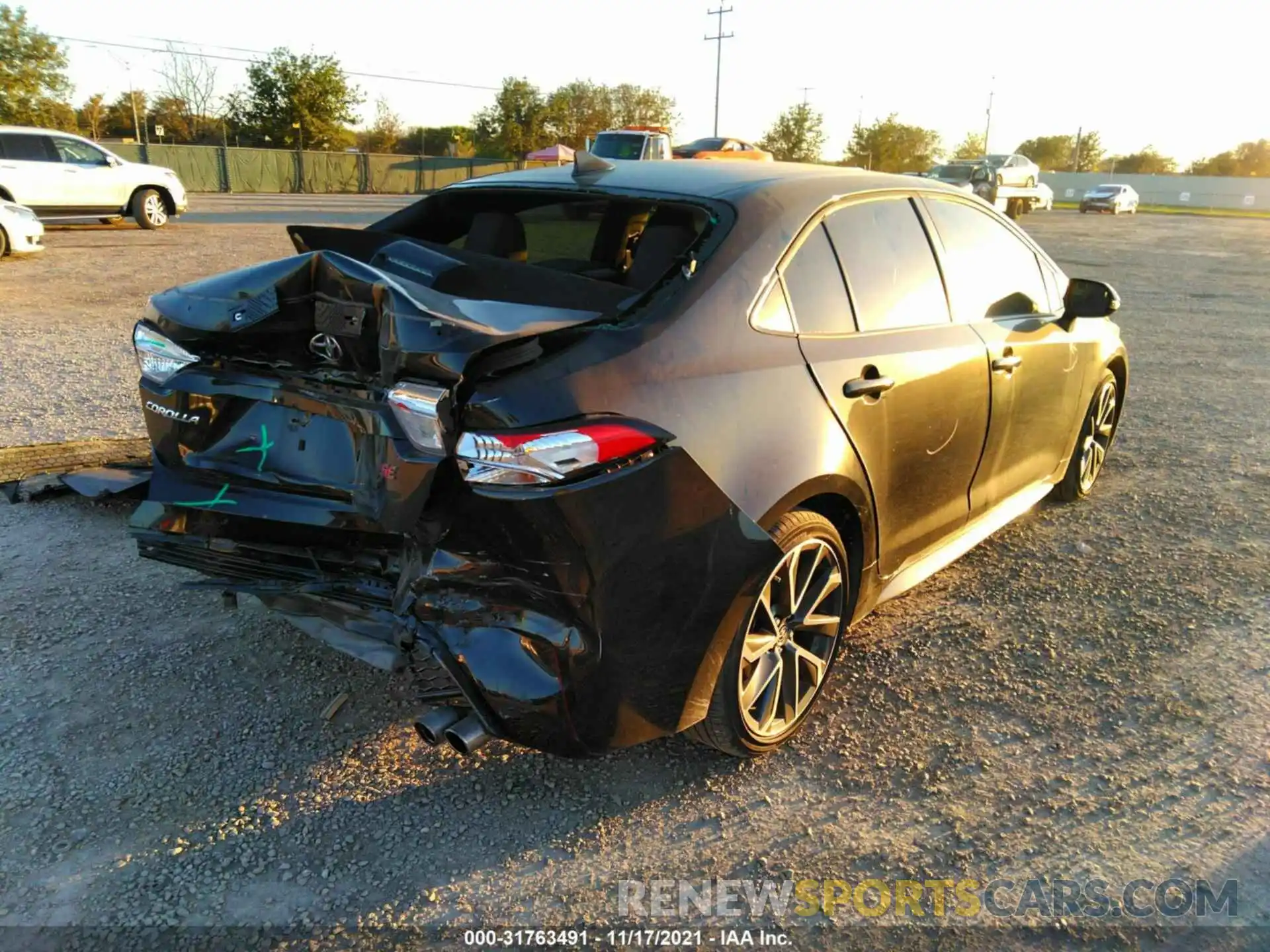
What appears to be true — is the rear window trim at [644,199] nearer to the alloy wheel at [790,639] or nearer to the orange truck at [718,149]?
the alloy wheel at [790,639]

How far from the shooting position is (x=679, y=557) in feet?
7.80

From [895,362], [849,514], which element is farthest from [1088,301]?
[849,514]

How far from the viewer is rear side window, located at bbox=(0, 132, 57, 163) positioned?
53.2 ft

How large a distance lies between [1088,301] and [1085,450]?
1045mm

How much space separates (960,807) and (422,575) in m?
1.71

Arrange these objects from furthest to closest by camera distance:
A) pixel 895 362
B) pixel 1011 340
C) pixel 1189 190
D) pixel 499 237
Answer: pixel 1189 190, pixel 1011 340, pixel 499 237, pixel 895 362

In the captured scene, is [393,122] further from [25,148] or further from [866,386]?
[866,386]

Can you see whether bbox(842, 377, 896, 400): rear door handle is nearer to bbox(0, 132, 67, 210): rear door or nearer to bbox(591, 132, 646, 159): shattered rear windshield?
bbox(0, 132, 67, 210): rear door

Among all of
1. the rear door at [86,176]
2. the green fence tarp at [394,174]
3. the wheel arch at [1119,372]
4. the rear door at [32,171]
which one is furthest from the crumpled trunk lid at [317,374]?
the green fence tarp at [394,174]

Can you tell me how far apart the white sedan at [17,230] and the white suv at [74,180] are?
3179 mm

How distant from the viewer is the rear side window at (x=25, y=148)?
53.2 feet

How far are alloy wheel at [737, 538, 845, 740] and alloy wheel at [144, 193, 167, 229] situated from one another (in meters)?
19.6

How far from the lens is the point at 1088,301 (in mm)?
4328

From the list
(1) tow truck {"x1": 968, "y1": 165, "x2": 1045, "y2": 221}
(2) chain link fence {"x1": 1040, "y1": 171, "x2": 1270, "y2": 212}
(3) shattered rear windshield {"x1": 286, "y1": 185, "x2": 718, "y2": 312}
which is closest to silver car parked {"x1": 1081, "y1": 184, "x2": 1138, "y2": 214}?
(1) tow truck {"x1": 968, "y1": 165, "x2": 1045, "y2": 221}
